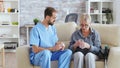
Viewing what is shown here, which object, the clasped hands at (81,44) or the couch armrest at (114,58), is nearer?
the couch armrest at (114,58)

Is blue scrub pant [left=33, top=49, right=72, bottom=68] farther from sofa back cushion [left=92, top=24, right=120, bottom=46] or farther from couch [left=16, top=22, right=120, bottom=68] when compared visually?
sofa back cushion [left=92, top=24, right=120, bottom=46]

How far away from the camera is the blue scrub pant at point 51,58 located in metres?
3.19

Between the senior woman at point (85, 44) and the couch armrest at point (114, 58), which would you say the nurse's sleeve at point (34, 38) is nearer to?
the senior woman at point (85, 44)

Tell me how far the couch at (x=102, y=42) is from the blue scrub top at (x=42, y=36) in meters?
0.12

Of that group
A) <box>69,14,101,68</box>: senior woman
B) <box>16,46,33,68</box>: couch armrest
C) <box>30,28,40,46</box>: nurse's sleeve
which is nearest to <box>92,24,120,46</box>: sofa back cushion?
<box>69,14,101,68</box>: senior woman

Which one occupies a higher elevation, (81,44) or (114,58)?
(81,44)

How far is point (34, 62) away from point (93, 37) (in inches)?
35.8

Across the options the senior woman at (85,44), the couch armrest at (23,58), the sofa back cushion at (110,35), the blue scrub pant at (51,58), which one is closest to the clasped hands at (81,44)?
the senior woman at (85,44)

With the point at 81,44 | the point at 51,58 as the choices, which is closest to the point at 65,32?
the point at 81,44

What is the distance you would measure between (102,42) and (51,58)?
891 mm

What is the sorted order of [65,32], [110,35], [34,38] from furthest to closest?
[65,32] < [110,35] < [34,38]

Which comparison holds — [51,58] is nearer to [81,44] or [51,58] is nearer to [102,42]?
[81,44]

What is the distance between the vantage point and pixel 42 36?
3.38 meters

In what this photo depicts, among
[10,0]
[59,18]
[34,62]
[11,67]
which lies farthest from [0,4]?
[34,62]
